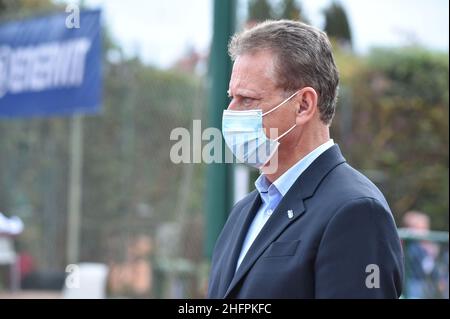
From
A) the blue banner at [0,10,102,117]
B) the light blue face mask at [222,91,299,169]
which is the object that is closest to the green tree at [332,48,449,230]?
the blue banner at [0,10,102,117]

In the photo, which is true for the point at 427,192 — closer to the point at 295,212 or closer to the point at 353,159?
the point at 353,159

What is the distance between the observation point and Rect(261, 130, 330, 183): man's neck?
2807 millimetres

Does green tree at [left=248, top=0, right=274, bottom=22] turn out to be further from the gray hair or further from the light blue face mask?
the gray hair

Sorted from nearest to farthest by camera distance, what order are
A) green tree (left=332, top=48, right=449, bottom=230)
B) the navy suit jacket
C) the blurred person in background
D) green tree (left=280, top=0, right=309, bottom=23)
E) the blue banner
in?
the navy suit jacket, the blurred person in background, green tree (left=332, top=48, right=449, bottom=230), green tree (left=280, top=0, right=309, bottom=23), the blue banner

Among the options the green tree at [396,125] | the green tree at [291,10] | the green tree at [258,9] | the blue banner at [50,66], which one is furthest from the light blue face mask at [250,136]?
the blue banner at [50,66]

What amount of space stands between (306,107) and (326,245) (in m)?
0.58

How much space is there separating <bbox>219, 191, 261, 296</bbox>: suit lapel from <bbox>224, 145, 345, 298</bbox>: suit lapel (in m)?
0.09

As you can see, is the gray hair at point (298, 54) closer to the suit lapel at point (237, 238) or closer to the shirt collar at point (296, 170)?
the shirt collar at point (296, 170)

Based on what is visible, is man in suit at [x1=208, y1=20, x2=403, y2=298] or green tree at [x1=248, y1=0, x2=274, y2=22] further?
green tree at [x1=248, y1=0, x2=274, y2=22]

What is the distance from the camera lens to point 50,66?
8.80m

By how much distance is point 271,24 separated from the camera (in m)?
2.84

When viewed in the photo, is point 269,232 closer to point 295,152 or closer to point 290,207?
point 290,207

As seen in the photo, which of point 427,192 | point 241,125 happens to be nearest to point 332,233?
point 241,125
